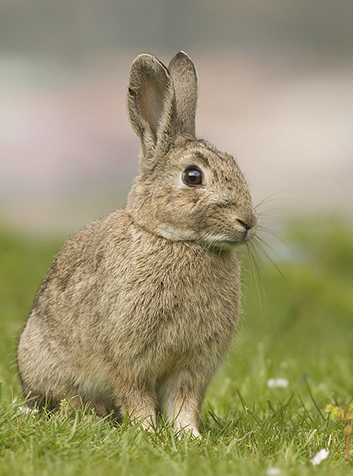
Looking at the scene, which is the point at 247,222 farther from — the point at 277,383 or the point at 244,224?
the point at 277,383

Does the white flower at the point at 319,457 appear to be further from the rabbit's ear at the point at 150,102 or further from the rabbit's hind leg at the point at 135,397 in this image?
the rabbit's ear at the point at 150,102

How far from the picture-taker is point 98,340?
15.3 feet

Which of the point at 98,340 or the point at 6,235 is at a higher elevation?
the point at 98,340

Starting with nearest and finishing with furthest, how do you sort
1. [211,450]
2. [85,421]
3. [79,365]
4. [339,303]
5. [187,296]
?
[211,450] → [85,421] → [187,296] → [79,365] → [339,303]

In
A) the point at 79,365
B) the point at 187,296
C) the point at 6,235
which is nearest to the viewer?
the point at 187,296

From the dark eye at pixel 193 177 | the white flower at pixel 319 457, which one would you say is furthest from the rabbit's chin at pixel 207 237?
the white flower at pixel 319 457

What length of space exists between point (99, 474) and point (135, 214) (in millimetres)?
1850

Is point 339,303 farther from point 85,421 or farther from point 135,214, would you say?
point 85,421

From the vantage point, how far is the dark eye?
4516 millimetres

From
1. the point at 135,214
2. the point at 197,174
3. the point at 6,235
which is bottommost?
the point at 6,235

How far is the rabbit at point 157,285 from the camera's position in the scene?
447 centimetres

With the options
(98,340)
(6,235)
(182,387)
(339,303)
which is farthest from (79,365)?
(6,235)

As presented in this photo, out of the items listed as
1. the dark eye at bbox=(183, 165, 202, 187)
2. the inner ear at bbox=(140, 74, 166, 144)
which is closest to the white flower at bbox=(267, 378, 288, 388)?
the dark eye at bbox=(183, 165, 202, 187)

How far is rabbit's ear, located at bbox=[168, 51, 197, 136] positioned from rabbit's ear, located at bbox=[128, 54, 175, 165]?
0.47 ft
